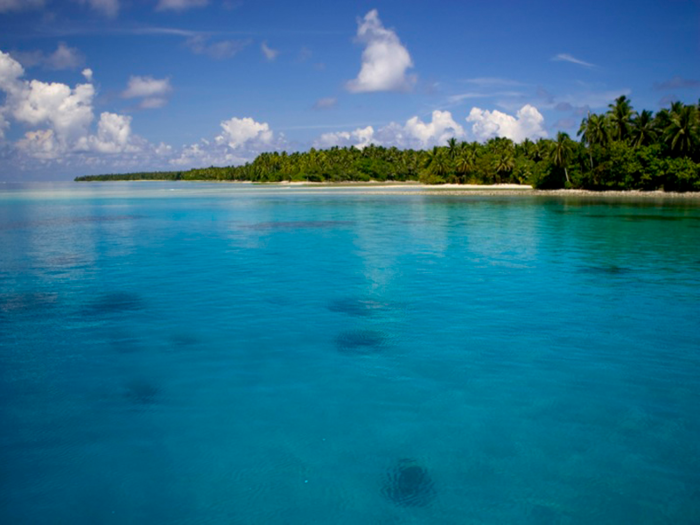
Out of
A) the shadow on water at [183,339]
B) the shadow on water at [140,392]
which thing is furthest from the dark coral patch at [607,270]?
the shadow on water at [140,392]

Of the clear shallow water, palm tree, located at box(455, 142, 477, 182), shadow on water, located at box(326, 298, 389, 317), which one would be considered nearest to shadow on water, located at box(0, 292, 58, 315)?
the clear shallow water

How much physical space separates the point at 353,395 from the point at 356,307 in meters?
7.20

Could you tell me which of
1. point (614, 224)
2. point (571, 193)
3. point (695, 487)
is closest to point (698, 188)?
point (571, 193)

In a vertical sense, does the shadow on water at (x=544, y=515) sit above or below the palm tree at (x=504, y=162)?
below

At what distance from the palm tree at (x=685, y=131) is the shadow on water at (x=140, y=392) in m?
85.5

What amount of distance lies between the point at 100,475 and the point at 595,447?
319 inches

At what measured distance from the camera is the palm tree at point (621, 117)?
88.7m

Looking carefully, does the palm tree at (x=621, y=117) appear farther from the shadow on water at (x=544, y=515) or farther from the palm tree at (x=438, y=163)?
the shadow on water at (x=544, y=515)

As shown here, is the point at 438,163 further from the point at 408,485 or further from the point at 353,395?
the point at 408,485

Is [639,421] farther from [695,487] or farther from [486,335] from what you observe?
[486,335]

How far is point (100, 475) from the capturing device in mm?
8281

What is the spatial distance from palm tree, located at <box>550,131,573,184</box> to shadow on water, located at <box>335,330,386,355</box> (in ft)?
298

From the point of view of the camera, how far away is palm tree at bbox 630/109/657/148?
8494 centimetres

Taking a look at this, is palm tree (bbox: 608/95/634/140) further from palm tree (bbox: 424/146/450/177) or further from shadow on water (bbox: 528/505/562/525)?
shadow on water (bbox: 528/505/562/525)
